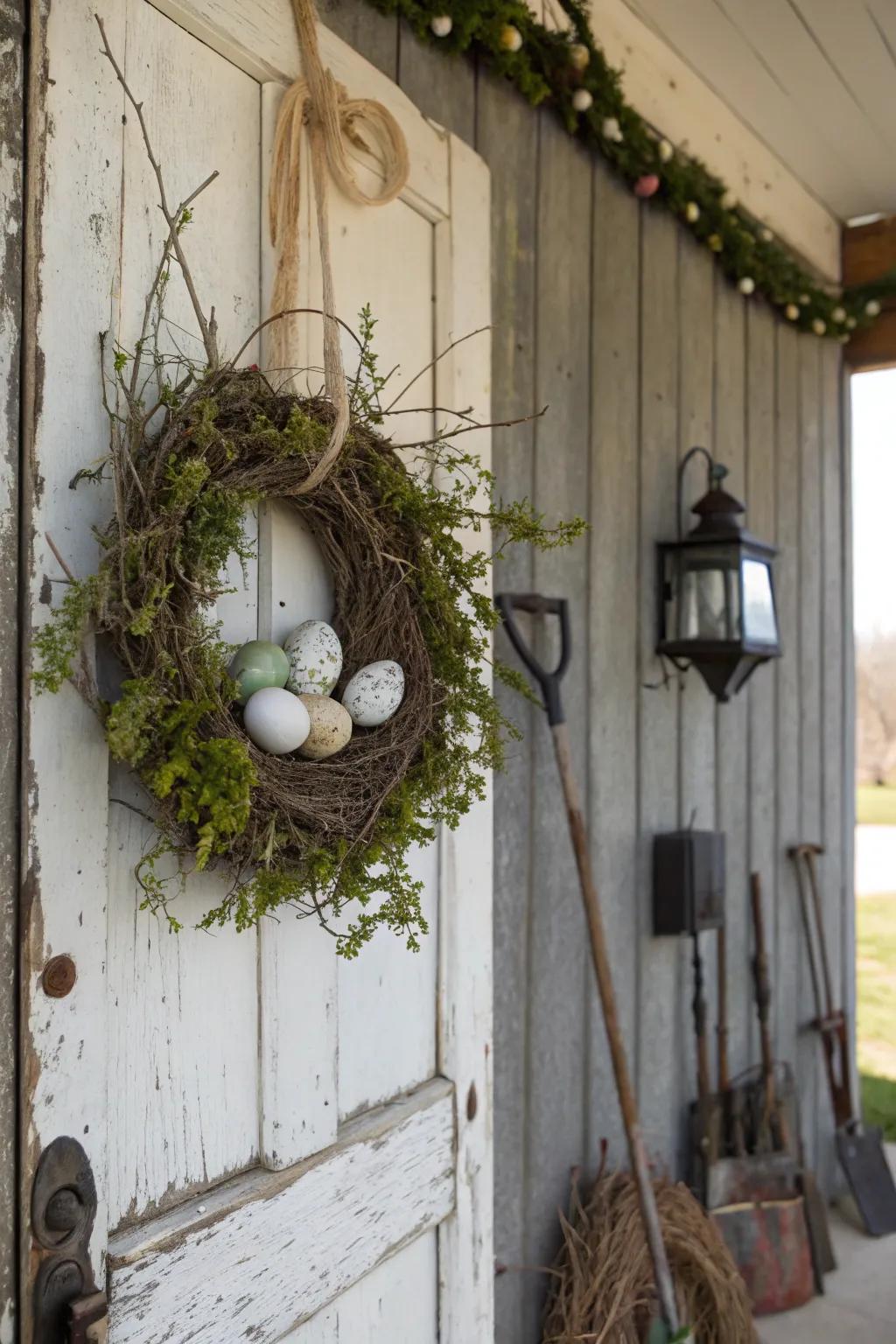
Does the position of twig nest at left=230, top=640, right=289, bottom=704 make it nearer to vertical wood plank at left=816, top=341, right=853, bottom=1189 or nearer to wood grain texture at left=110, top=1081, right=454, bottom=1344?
wood grain texture at left=110, top=1081, right=454, bottom=1344

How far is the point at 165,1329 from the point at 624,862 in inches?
53.9

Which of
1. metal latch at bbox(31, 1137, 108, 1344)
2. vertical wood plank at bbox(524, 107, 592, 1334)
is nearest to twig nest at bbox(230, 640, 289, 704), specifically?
metal latch at bbox(31, 1137, 108, 1344)

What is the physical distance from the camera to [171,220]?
1053 mm

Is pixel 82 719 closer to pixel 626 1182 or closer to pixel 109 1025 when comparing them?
pixel 109 1025

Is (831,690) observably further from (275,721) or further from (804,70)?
(275,721)

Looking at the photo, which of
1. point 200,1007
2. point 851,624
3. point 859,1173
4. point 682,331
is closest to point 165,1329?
point 200,1007

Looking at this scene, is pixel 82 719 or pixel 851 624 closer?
pixel 82 719

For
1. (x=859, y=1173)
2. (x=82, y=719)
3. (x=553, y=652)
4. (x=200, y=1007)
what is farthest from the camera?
(x=859, y=1173)

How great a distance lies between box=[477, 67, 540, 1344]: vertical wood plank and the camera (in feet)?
5.96

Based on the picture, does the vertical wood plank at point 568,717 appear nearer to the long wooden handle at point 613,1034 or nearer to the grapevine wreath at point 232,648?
the long wooden handle at point 613,1034

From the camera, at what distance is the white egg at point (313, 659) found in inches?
43.5

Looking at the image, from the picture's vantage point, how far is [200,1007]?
1.10 metres

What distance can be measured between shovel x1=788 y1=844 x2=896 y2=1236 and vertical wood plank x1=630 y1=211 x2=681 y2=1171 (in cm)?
74

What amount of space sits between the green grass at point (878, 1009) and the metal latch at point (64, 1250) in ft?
10.7
